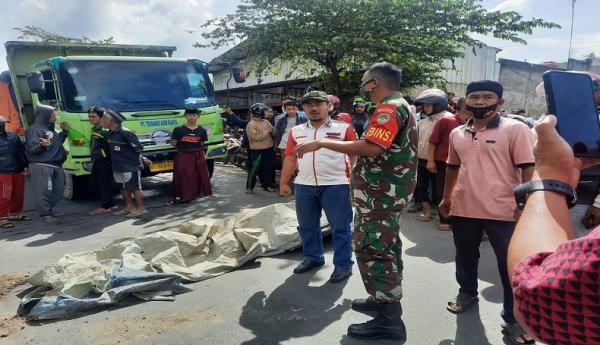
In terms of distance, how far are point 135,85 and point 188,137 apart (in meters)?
1.44

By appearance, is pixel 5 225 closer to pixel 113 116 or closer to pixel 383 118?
pixel 113 116

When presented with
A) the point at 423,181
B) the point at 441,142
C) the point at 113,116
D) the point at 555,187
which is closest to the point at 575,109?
the point at 555,187

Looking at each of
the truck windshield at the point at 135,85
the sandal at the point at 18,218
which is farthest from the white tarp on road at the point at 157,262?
the truck windshield at the point at 135,85

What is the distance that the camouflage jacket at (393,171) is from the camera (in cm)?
259

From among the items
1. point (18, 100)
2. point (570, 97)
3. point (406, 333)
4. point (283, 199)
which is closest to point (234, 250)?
point (406, 333)

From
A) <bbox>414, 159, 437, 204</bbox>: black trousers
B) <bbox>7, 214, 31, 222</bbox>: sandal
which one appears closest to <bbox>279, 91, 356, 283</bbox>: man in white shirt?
<bbox>414, 159, 437, 204</bbox>: black trousers

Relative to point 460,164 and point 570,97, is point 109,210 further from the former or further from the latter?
point 570,97

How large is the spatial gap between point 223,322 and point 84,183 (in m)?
5.51

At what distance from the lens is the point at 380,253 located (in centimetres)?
262

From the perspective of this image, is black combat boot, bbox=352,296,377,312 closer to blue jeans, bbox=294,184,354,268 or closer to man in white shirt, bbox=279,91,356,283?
man in white shirt, bbox=279,91,356,283

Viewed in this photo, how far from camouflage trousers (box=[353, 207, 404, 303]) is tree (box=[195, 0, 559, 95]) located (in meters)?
7.26

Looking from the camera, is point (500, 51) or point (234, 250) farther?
point (500, 51)

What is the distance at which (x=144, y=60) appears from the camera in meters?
7.20

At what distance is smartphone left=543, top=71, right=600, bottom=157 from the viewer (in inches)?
46.2
